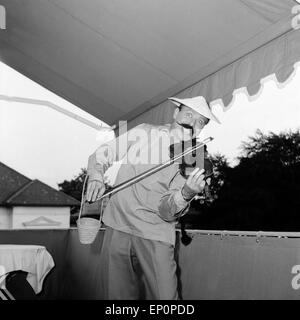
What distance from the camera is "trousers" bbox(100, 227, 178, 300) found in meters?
1.48

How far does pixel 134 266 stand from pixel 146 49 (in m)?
1.54

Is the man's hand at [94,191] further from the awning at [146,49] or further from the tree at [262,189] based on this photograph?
the tree at [262,189]

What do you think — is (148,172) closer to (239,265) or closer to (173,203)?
(173,203)

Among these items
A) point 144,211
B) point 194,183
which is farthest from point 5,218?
point 194,183

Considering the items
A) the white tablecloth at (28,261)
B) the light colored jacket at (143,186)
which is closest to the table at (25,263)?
the white tablecloth at (28,261)

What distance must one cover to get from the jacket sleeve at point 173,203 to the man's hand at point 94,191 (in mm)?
222

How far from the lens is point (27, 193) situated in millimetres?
6055

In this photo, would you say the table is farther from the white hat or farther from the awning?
the white hat

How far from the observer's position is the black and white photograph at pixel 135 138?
5.05 feet

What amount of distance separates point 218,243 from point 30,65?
239 centimetres

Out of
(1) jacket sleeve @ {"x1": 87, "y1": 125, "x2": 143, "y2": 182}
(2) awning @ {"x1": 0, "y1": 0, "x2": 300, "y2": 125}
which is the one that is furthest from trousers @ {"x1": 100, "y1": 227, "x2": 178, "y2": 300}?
(2) awning @ {"x1": 0, "y1": 0, "x2": 300, "y2": 125}

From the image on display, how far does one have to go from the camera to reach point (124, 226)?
61.4 inches
